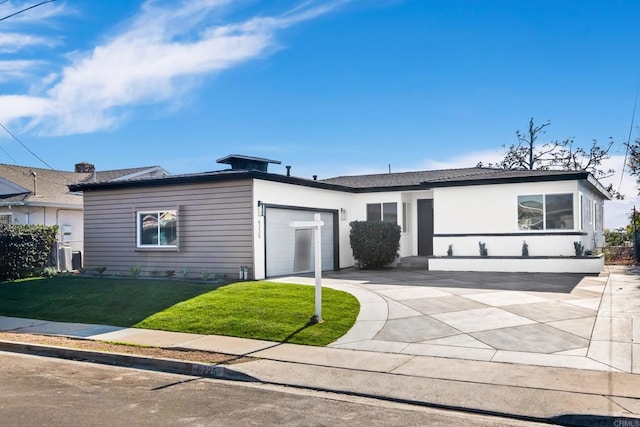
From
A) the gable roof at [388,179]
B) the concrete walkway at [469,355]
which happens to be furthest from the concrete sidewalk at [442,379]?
the gable roof at [388,179]

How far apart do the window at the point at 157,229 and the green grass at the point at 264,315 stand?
15.0 feet

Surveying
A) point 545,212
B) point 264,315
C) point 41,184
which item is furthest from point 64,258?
point 545,212

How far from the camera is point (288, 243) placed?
18.1 metres

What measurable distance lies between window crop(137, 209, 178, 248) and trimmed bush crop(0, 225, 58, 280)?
4393 mm

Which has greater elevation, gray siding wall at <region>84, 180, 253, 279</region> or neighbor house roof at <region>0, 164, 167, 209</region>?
neighbor house roof at <region>0, 164, 167, 209</region>

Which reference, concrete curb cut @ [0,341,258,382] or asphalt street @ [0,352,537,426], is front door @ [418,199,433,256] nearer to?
concrete curb cut @ [0,341,258,382]

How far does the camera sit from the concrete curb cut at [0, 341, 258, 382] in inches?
311

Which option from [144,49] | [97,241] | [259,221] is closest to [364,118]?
[259,221]

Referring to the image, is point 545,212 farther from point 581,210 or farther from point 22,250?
point 22,250

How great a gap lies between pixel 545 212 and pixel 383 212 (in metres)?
6.42

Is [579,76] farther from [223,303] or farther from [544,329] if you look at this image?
[223,303]

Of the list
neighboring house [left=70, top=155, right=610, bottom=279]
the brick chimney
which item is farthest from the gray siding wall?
the brick chimney

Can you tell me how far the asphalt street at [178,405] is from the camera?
5.68 metres

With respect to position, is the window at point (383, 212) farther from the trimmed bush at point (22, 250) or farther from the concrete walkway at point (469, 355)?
the trimmed bush at point (22, 250)
